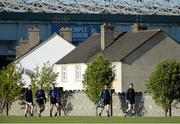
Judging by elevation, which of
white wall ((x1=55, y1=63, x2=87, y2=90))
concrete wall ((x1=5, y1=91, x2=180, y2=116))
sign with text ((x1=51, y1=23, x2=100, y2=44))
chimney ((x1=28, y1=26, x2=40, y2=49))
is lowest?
concrete wall ((x1=5, y1=91, x2=180, y2=116))

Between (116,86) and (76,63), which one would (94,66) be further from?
(76,63)

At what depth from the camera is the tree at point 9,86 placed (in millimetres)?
54969

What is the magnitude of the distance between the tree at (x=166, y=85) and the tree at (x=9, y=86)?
10780 millimetres

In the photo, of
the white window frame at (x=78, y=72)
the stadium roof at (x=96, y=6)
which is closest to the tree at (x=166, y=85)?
the white window frame at (x=78, y=72)

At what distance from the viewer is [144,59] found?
236 feet

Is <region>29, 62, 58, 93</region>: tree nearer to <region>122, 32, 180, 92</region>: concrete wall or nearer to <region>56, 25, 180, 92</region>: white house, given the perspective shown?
<region>56, 25, 180, 92</region>: white house

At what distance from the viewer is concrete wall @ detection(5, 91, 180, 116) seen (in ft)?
157

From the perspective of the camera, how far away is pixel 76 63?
7850 centimetres

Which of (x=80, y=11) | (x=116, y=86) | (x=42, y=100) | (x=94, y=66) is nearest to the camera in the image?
(x=42, y=100)

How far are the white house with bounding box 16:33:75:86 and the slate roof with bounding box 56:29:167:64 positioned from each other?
389 centimetres

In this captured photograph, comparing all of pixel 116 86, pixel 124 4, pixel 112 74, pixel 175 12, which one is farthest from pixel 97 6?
pixel 112 74

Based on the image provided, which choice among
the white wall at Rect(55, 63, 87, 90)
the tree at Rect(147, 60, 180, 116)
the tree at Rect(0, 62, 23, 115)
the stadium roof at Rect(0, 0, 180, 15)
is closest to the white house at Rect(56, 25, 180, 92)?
the white wall at Rect(55, 63, 87, 90)

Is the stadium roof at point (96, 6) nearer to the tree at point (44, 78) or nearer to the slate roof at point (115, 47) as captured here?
the slate roof at point (115, 47)

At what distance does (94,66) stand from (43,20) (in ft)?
280
